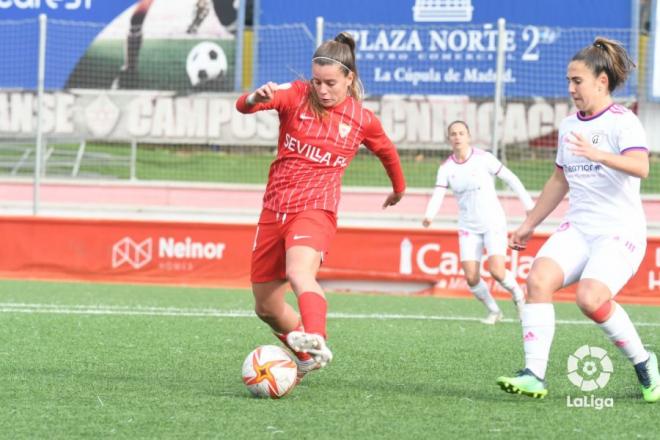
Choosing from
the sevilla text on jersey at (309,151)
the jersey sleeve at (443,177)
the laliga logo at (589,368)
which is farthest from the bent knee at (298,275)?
the jersey sleeve at (443,177)

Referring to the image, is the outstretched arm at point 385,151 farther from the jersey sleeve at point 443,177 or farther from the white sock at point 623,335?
the jersey sleeve at point 443,177

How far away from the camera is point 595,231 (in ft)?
20.3

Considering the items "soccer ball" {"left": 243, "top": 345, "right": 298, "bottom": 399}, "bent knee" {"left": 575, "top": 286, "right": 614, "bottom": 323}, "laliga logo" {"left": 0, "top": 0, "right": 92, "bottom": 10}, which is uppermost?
"laliga logo" {"left": 0, "top": 0, "right": 92, "bottom": 10}

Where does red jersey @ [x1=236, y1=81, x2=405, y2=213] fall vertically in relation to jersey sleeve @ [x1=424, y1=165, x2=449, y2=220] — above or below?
above

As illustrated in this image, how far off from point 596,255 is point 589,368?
1.51 m

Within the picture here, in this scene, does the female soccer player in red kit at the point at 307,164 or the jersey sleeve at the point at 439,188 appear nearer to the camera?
the female soccer player in red kit at the point at 307,164

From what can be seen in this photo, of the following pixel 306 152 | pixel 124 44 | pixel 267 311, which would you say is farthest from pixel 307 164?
pixel 124 44

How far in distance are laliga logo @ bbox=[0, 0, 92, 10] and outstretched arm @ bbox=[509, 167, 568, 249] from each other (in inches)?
853

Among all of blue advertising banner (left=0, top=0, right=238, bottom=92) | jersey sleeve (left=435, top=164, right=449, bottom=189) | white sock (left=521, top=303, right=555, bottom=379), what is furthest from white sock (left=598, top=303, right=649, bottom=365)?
blue advertising banner (left=0, top=0, right=238, bottom=92)

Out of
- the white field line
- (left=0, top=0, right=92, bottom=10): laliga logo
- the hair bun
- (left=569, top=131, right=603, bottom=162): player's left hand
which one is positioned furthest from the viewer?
(left=0, top=0, right=92, bottom=10): laliga logo

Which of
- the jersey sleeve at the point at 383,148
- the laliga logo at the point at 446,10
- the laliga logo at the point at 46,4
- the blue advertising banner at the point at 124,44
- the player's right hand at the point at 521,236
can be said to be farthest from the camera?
the laliga logo at the point at 46,4

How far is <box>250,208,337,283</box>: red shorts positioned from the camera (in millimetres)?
6383

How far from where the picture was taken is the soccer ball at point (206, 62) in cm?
2467

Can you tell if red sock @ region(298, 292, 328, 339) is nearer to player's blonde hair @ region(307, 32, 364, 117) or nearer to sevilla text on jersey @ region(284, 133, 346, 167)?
sevilla text on jersey @ region(284, 133, 346, 167)
